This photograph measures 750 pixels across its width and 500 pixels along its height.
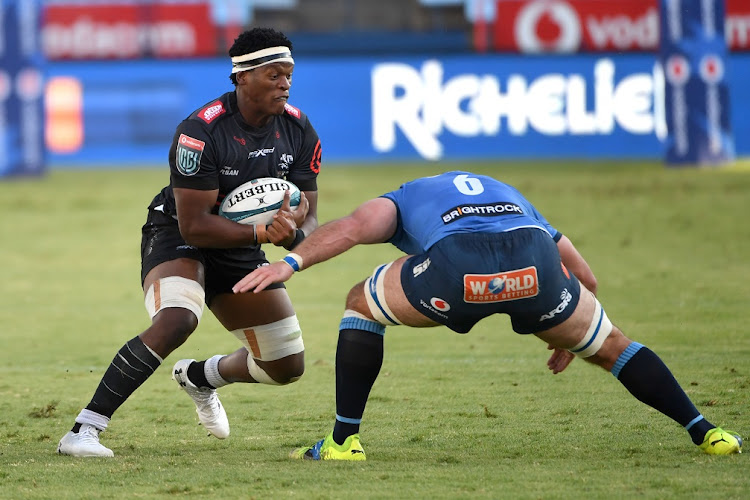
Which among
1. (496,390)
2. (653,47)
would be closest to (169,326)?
(496,390)

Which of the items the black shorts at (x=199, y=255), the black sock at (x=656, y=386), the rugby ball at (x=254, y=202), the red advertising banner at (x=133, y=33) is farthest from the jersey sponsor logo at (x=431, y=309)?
the red advertising banner at (x=133, y=33)

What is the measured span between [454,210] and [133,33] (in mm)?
23082

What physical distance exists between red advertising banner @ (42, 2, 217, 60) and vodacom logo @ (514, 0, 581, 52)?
7.06m

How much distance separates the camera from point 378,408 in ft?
23.5

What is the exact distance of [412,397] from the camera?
24.6 feet

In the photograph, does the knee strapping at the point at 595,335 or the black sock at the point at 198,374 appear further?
the black sock at the point at 198,374

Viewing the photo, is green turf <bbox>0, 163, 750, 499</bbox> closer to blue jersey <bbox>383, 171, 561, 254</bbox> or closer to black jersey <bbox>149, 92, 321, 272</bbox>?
blue jersey <bbox>383, 171, 561, 254</bbox>

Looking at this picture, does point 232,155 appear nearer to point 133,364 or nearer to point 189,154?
point 189,154

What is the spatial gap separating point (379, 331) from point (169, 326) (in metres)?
1.13

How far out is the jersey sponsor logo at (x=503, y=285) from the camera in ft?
17.4

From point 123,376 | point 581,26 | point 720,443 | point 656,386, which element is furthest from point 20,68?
point 720,443

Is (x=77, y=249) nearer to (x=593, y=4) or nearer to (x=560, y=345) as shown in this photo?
(x=560, y=345)

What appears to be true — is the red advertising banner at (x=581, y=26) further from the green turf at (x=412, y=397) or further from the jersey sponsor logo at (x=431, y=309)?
the jersey sponsor logo at (x=431, y=309)

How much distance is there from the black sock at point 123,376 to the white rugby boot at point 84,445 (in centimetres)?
12
